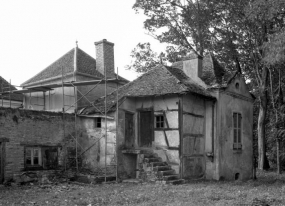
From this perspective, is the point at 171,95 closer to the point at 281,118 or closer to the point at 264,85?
the point at 264,85

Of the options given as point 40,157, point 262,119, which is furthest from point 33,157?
point 262,119

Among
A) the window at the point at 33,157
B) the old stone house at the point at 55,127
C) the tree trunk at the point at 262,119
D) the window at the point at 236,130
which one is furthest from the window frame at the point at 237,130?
the window at the point at 33,157

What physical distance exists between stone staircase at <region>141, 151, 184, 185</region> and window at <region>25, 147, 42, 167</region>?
4945 millimetres

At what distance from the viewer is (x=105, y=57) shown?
23031mm

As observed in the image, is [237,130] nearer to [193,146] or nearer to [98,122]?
[193,146]

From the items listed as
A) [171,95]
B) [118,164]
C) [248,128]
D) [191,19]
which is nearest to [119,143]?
[118,164]

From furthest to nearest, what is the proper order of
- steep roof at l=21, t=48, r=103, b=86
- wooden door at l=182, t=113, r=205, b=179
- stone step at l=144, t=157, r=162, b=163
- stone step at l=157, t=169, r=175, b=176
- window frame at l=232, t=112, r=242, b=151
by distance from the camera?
steep roof at l=21, t=48, r=103, b=86, window frame at l=232, t=112, r=242, b=151, wooden door at l=182, t=113, r=205, b=179, stone step at l=144, t=157, r=162, b=163, stone step at l=157, t=169, r=175, b=176

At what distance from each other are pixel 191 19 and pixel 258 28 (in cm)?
444

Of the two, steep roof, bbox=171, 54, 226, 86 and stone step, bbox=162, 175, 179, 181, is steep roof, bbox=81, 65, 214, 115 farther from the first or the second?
stone step, bbox=162, 175, 179, 181

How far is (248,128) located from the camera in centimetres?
2130

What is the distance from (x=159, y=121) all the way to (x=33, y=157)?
20.6 feet

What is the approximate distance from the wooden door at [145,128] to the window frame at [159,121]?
0.26 meters

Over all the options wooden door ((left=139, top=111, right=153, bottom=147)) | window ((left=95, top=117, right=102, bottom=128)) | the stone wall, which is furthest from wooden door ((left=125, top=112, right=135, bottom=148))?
the stone wall

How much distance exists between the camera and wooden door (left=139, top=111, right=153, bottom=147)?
1809 centimetres
